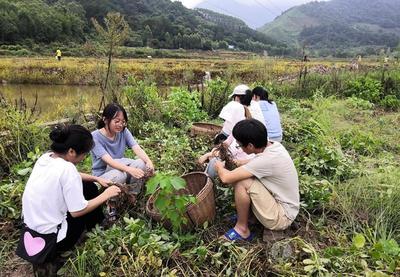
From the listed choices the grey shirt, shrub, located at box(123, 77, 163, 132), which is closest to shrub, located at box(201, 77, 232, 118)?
shrub, located at box(123, 77, 163, 132)

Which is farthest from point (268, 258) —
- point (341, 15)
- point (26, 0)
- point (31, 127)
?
point (341, 15)

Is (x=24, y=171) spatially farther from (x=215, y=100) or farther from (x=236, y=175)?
(x=215, y=100)

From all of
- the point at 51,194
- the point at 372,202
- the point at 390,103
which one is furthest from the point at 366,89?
the point at 51,194

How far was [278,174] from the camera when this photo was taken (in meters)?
2.54

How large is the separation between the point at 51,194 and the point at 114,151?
1063mm

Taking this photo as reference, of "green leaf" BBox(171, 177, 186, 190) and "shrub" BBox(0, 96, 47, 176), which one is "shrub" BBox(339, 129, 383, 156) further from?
"shrub" BBox(0, 96, 47, 176)

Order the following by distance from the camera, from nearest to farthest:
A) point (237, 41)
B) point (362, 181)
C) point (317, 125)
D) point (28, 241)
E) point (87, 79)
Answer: point (28, 241) → point (362, 181) → point (317, 125) → point (87, 79) → point (237, 41)

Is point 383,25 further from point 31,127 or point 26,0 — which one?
point 31,127

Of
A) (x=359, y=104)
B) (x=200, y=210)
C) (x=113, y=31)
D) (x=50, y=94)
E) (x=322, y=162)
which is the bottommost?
(x=50, y=94)

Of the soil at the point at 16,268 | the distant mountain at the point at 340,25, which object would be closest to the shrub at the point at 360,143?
the soil at the point at 16,268

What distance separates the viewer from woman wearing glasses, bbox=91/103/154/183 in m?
3.01

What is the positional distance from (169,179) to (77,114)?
323cm

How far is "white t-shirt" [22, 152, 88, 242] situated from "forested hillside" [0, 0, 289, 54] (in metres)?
25.5

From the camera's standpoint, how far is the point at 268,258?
2.44m
